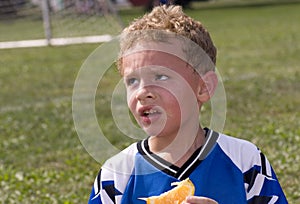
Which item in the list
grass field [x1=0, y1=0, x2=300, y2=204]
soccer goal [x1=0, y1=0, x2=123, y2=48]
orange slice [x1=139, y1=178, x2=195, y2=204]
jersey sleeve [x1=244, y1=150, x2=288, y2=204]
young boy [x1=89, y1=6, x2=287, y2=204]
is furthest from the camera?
soccer goal [x1=0, y1=0, x2=123, y2=48]

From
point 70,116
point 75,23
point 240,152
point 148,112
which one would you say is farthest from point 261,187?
point 75,23

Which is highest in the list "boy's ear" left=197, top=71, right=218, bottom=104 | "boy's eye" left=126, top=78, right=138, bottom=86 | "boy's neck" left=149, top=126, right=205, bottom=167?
"boy's eye" left=126, top=78, right=138, bottom=86

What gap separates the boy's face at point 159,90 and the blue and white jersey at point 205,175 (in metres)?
0.16

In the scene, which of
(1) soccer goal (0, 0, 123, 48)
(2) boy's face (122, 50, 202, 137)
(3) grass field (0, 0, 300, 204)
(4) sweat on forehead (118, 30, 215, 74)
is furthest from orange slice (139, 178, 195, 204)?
(1) soccer goal (0, 0, 123, 48)

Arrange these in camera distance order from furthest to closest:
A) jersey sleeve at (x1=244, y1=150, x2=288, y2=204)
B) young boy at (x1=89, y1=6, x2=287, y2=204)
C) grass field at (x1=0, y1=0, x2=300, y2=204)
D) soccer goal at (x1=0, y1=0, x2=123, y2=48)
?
soccer goal at (x1=0, y1=0, x2=123, y2=48) → grass field at (x1=0, y1=0, x2=300, y2=204) → jersey sleeve at (x1=244, y1=150, x2=288, y2=204) → young boy at (x1=89, y1=6, x2=287, y2=204)

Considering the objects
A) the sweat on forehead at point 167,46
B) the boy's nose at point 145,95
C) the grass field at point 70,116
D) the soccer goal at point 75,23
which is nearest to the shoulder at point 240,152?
the sweat on forehead at point 167,46

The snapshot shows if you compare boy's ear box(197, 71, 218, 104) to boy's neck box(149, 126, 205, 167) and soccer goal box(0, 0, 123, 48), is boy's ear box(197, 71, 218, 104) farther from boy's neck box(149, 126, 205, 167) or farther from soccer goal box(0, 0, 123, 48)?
soccer goal box(0, 0, 123, 48)

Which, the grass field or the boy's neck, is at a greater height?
the boy's neck

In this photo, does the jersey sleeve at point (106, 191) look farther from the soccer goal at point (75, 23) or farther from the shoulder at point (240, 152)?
the soccer goal at point (75, 23)

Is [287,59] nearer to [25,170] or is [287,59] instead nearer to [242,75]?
[242,75]

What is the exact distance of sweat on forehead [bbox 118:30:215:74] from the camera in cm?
307

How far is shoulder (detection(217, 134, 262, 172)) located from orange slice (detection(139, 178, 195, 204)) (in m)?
0.29

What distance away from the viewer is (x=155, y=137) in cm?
321

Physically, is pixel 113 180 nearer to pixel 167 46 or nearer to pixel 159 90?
pixel 159 90
